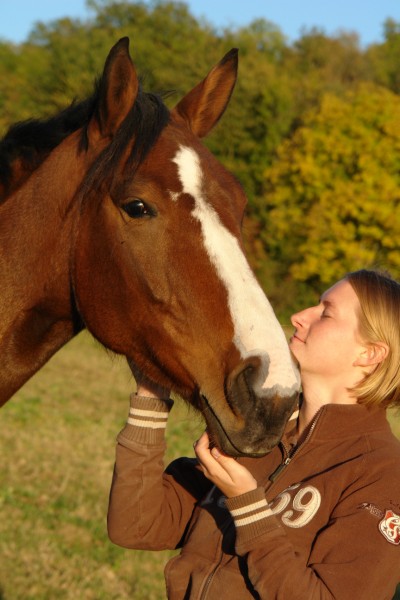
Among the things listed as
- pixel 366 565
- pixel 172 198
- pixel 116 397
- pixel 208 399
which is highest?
pixel 172 198

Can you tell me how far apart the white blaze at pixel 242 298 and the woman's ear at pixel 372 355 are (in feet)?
1.55

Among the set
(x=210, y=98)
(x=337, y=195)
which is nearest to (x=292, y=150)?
(x=337, y=195)

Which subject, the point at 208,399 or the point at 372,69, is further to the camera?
the point at 372,69

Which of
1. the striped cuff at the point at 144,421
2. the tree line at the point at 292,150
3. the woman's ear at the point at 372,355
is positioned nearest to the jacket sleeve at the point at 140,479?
the striped cuff at the point at 144,421

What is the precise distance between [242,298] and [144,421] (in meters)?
0.69

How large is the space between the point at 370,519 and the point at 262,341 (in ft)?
1.95

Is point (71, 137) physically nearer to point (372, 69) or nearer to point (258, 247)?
point (258, 247)

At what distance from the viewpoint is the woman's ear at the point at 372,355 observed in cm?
251

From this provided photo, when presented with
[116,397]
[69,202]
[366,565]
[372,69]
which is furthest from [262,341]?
[372,69]

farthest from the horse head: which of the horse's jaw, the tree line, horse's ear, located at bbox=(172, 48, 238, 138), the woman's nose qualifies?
the tree line

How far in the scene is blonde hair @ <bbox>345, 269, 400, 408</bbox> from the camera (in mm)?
2479

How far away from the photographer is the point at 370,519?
2070mm

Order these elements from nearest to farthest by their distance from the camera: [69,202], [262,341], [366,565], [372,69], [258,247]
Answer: [366,565] < [262,341] < [69,202] < [258,247] < [372,69]

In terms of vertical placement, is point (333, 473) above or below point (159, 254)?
below
